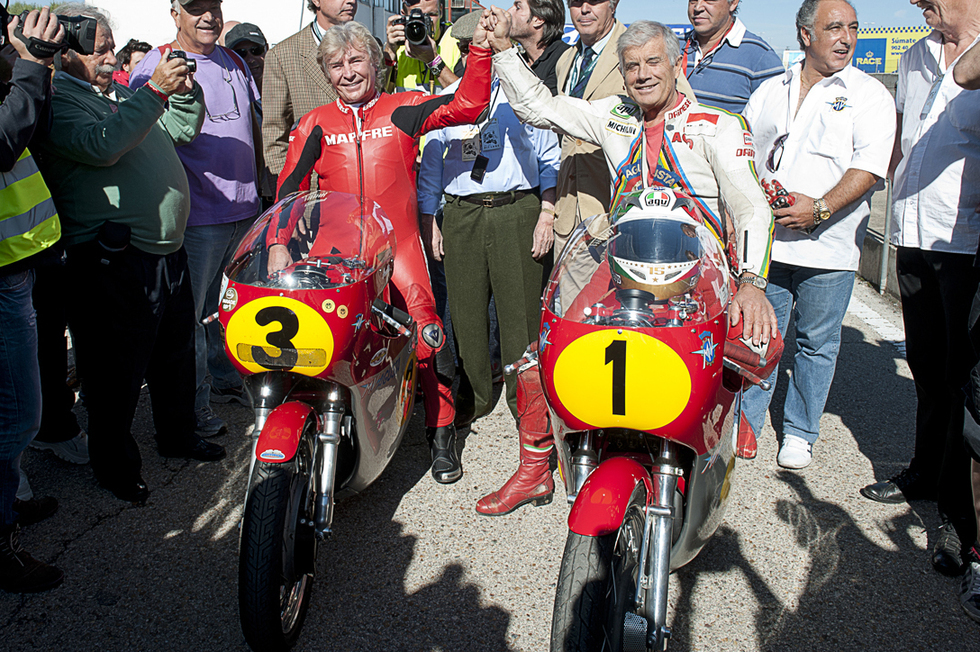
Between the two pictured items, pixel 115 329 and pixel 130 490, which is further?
pixel 130 490

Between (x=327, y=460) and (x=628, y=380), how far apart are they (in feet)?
3.77

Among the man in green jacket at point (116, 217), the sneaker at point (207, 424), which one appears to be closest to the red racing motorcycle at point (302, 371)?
the man in green jacket at point (116, 217)

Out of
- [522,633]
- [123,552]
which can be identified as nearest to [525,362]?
[522,633]

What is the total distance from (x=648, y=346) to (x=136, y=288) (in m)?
2.37

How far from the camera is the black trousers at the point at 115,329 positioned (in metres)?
3.12

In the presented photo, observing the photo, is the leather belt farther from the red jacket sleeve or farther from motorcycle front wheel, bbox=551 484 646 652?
motorcycle front wheel, bbox=551 484 646 652

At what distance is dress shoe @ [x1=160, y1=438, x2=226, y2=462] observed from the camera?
3.69 metres

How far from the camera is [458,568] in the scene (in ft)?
9.30

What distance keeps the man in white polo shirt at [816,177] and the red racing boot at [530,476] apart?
1.24 meters

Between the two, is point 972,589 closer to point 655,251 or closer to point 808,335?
point 808,335

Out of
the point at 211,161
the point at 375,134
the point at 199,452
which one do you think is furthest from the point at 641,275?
the point at 211,161

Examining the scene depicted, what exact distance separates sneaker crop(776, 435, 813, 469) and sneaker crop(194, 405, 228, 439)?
2871 mm

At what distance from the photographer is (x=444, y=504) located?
3314 millimetres

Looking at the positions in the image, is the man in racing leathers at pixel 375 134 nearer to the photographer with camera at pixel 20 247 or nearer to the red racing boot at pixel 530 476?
the red racing boot at pixel 530 476
